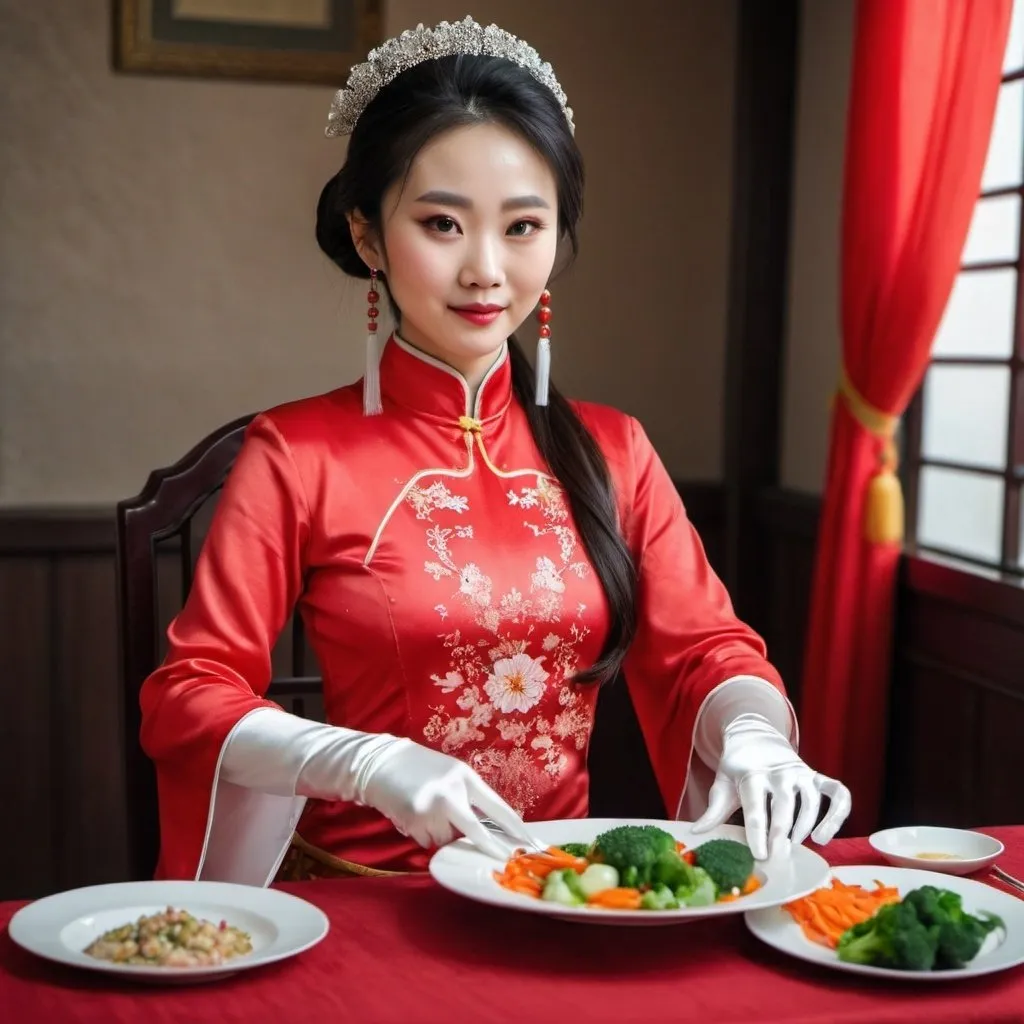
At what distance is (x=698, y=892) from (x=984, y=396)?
1.69 metres

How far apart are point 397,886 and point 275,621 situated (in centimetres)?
41

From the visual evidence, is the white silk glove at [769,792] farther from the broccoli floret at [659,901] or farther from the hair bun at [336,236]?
the hair bun at [336,236]

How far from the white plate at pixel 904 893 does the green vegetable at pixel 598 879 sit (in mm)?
105

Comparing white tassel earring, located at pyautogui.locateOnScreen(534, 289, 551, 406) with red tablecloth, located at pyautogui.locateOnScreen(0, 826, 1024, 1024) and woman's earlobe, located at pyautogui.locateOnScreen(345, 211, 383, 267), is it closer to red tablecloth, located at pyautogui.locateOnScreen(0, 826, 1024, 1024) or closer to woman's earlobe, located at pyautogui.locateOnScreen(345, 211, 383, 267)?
woman's earlobe, located at pyautogui.locateOnScreen(345, 211, 383, 267)

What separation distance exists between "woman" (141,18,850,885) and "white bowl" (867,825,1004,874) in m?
0.11

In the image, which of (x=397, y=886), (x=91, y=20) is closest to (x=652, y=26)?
(x=91, y=20)

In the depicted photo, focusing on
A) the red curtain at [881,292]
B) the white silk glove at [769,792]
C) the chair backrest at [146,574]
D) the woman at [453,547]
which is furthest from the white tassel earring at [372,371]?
the red curtain at [881,292]

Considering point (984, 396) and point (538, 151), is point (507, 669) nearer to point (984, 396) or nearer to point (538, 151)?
point (538, 151)

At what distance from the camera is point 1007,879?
1.31m

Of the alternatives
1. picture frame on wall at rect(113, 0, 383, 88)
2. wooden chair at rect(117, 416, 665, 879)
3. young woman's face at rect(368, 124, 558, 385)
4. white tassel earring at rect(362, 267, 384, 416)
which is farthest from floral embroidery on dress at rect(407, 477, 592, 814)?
picture frame on wall at rect(113, 0, 383, 88)

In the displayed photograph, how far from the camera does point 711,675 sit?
1.62 meters

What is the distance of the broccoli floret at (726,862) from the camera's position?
114cm

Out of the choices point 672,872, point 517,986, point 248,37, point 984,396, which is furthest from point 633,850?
point 248,37

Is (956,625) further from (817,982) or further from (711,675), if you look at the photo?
(817,982)
